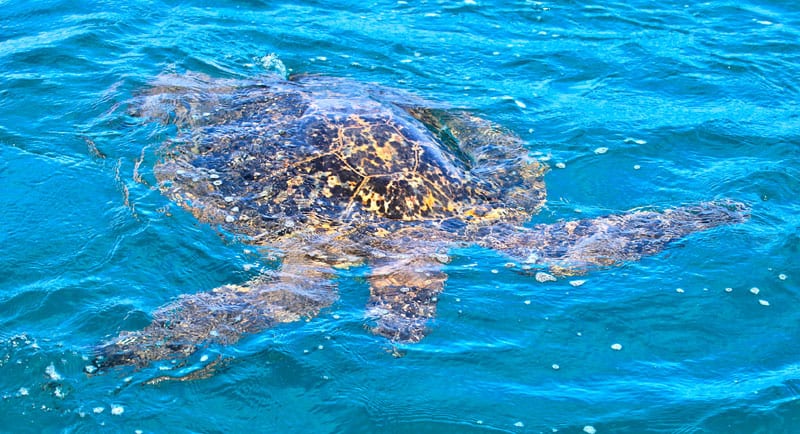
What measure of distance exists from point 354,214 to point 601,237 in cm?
211

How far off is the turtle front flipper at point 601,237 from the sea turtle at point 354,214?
0.01 meters

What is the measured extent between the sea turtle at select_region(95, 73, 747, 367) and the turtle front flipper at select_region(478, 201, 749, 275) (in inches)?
0.4

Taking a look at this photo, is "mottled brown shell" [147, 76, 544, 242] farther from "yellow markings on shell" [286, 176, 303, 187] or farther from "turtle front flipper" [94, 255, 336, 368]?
"turtle front flipper" [94, 255, 336, 368]

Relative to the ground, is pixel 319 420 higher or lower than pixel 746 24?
lower

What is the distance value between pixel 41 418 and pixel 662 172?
20.4 ft

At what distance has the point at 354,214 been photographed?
694cm

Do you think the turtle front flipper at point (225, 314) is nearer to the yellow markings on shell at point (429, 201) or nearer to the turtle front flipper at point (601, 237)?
the yellow markings on shell at point (429, 201)

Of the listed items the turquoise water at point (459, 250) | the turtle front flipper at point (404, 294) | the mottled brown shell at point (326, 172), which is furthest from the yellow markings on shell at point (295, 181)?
the turtle front flipper at point (404, 294)

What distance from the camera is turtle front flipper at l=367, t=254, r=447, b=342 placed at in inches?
237

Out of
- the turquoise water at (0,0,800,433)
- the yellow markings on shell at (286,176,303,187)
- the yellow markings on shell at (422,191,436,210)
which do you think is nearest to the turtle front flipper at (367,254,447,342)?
the turquoise water at (0,0,800,433)

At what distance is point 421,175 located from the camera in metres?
7.18

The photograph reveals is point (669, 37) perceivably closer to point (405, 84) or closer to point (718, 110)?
point (718, 110)

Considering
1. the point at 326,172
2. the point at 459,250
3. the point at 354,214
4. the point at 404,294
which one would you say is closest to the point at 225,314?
the point at 404,294

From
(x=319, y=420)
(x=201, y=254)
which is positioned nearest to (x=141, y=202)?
(x=201, y=254)
